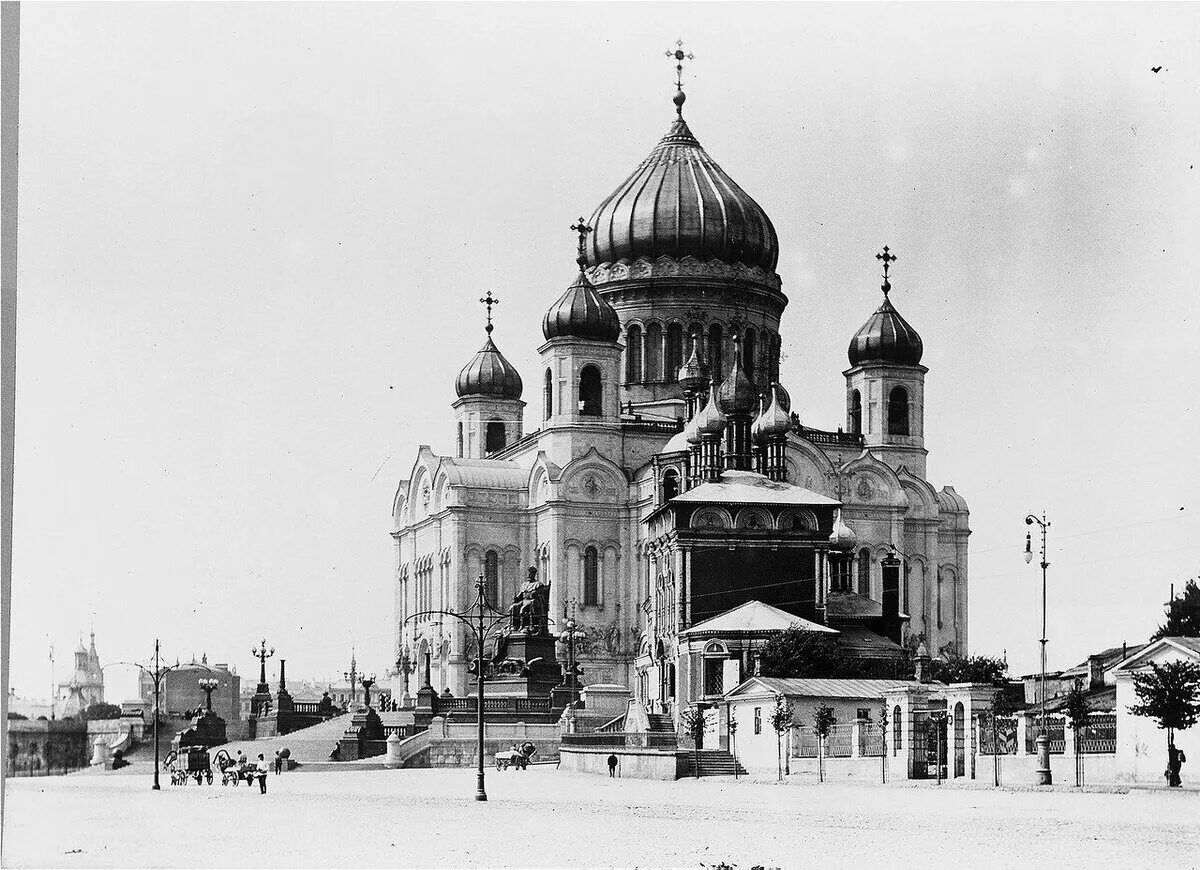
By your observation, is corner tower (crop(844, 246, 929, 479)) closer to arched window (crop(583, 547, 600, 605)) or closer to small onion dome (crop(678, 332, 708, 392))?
small onion dome (crop(678, 332, 708, 392))

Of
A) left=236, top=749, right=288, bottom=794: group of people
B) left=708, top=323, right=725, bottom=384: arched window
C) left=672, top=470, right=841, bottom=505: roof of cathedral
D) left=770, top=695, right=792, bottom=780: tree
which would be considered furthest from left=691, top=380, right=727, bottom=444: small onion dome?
left=770, top=695, right=792, bottom=780: tree

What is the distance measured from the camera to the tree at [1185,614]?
59.4 meters

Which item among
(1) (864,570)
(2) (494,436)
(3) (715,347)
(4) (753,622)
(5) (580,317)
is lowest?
(4) (753,622)

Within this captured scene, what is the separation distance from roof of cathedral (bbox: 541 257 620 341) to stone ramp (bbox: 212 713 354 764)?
17.3 metres

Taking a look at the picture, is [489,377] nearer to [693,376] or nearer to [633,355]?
Answer: [633,355]

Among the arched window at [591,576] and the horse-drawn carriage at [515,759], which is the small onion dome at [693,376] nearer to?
A: the arched window at [591,576]

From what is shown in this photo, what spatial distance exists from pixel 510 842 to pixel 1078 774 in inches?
547

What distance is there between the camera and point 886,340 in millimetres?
78000

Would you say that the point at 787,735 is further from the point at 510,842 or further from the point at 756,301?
→ the point at 756,301

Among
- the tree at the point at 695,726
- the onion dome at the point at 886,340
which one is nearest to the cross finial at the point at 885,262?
the onion dome at the point at 886,340

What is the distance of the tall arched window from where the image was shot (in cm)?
7406

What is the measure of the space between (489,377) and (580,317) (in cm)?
Result: 977

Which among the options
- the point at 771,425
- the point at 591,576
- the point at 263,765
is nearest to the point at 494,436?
the point at 591,576

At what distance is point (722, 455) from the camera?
226ft
